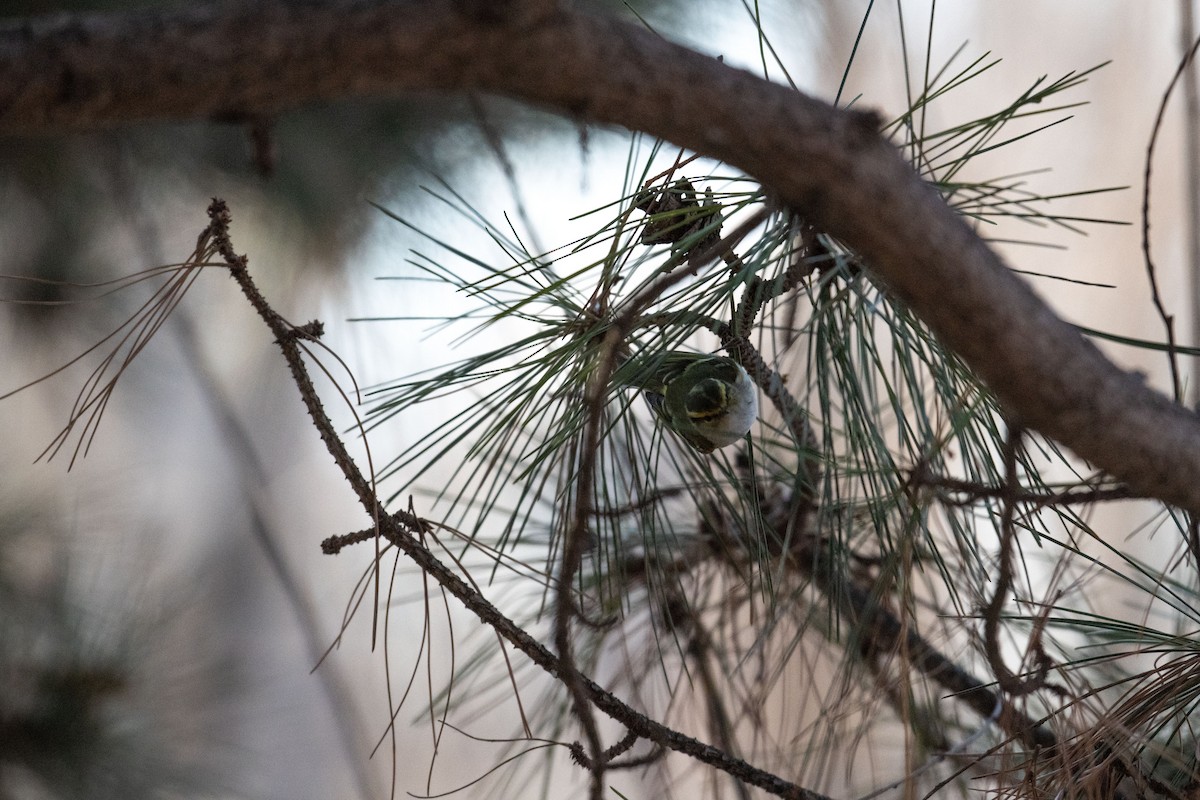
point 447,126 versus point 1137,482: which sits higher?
point 447,126

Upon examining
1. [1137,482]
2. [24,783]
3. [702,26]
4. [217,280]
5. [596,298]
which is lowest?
[1137,482]

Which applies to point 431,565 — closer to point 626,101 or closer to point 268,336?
point 626,101

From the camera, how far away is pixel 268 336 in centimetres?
99

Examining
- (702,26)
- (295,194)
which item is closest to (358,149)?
(295,194)

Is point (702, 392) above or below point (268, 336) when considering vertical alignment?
below

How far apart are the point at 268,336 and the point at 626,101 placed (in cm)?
92

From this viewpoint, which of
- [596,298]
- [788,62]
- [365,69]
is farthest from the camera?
[788,62]

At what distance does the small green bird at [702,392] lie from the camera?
27cm

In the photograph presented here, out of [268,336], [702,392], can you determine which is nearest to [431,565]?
[702,392]

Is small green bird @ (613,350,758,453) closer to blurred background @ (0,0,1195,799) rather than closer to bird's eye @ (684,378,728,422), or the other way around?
bird's eye @ (684,378,728,422)

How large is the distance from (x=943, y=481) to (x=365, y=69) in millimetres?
169

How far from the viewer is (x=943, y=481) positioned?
0.23 metres

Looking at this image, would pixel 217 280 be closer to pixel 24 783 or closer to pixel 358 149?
pixel 358 149

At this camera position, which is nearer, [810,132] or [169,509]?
[810,132]
